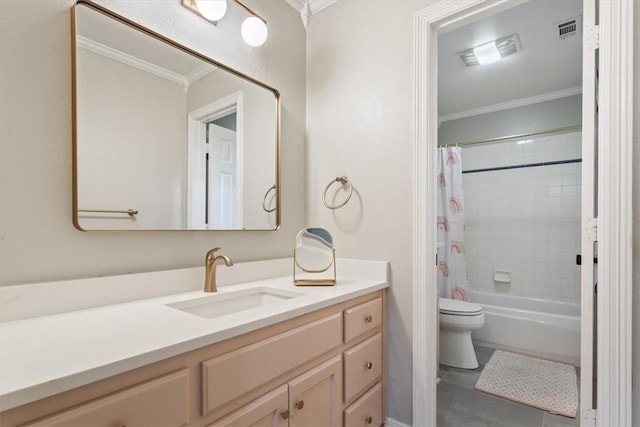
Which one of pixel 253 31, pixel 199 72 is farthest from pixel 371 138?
pixel 199 72

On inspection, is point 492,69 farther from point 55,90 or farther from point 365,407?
point 55,90

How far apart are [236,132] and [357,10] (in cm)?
104

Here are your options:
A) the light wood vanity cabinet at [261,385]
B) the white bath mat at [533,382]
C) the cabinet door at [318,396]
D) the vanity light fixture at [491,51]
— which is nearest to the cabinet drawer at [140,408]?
the light wood vanity cabinet at [261,385]

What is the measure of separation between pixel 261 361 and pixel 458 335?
1991 millimetres

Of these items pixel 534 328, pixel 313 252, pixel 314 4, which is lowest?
pixel 534 328

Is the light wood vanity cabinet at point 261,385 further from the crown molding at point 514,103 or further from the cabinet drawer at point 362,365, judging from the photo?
the crown molding at point 514,103

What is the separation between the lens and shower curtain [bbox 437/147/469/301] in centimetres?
307

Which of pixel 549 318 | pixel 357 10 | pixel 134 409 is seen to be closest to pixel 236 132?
pixel 357 10

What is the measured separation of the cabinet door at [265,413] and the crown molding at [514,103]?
3.50 m

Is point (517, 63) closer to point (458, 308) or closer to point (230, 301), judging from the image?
point (458, 308)

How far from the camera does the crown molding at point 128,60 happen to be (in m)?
1.16

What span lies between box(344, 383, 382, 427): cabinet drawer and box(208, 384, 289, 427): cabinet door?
1.39 feet

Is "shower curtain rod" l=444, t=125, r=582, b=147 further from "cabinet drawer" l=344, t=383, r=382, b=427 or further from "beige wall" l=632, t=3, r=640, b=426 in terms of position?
"cabinet drawer" l=344, t=383, r=382, b=427

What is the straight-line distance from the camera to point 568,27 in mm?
2072
